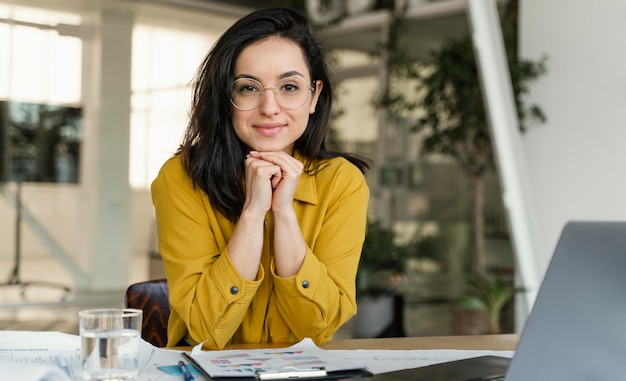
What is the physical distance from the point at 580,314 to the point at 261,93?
0.83 metres

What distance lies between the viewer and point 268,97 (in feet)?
5.04

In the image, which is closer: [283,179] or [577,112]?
[283,179]

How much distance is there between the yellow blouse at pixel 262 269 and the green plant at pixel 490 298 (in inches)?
127

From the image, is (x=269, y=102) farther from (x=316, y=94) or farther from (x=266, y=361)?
(x=266, y=361)

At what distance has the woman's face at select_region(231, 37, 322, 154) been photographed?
5.09ft

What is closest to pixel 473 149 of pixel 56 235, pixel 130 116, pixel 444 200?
pixel 444 200

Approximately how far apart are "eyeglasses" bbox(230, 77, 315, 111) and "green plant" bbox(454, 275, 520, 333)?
3.37 metres

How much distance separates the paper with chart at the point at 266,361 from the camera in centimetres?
107

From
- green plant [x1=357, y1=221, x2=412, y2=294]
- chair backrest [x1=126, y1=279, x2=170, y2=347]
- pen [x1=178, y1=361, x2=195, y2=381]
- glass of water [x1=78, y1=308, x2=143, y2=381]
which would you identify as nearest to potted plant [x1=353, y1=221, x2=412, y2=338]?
green plant [x1=357, y1=221, x2=412, y2=294]

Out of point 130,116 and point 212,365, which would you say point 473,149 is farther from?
point 212,365

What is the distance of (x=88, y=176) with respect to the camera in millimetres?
6324

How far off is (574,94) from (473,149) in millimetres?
1101

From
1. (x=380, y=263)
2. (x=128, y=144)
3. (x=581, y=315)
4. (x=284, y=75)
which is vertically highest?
(x=128, y=144)

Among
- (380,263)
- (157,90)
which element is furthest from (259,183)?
(157,90)
